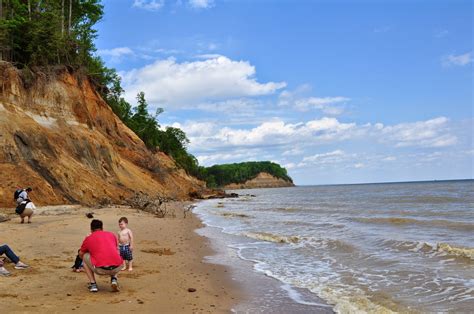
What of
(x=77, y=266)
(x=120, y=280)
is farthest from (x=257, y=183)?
(x=120, y=280)

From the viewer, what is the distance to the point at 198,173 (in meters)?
89.3

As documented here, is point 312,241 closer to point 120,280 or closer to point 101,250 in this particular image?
point 120,280

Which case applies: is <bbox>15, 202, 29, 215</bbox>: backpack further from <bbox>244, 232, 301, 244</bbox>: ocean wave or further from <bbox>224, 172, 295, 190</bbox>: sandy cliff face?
<bbox>224, 172, 295, 190</bbox>: sandy cliff face

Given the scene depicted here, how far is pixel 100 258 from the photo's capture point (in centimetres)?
696

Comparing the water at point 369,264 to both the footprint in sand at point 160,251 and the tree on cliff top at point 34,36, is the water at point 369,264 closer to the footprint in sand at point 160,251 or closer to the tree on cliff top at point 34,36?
the footprint in sand at point 160,251

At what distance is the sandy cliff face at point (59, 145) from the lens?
21656mm

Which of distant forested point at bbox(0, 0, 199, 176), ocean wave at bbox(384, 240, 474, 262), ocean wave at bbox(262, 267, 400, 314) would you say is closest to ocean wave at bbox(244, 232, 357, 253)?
ocean wave at bbox(384, 240, 474, 262)

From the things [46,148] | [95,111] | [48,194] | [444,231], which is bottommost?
[444,231]

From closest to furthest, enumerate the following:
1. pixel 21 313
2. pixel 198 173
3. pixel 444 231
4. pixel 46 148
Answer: pixel 21 313 < pixel 444 231 < pixel 46 148 < pixel 198 173

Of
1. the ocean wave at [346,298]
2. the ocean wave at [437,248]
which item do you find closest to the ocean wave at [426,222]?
the ocean wave at [437,248]

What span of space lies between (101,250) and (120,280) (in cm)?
123

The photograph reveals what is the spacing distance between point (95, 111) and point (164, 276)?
30.1m

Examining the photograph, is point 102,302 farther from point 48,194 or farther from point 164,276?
point 48,194

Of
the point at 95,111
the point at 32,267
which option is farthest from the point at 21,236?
the point at 95,111
